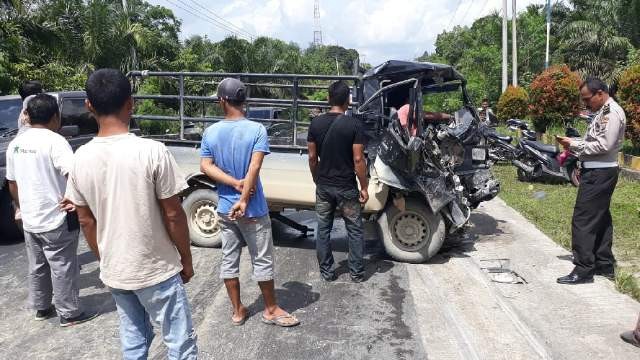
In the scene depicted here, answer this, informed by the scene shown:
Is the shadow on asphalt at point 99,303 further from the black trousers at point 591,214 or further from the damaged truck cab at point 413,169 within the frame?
the black trousers at point 591,214

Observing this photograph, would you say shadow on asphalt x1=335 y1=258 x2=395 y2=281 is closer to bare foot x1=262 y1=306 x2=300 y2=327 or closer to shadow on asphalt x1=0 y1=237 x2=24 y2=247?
bare foot x1=262 y1=306 x2=300 y2=327

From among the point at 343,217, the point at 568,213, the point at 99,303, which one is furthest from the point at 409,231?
the point at 568,213

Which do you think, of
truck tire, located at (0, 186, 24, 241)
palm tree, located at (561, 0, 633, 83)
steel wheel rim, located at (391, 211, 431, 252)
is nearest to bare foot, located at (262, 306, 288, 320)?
steel wheel rim, located at (391, 211, 431, 252)

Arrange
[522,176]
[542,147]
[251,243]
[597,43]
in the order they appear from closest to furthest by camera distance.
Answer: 1. [251,243]
2. [542,147]
3. [522,176]
4. [597,43]

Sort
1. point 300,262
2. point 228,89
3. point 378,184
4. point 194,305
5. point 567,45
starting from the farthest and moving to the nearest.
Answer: point 567,45 < point 300,262 < point 378,184 < point 194,305 < point 228,89

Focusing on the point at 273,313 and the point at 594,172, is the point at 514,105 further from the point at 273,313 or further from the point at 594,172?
the point at 273,313

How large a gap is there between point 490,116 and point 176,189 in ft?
29.4

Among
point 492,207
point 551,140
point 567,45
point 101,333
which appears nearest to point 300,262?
point 101,333

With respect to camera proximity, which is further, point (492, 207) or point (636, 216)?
point (492, 207)

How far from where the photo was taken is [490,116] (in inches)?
408

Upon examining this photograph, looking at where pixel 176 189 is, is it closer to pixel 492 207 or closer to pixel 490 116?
pixel 492 207

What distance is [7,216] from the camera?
6.50m

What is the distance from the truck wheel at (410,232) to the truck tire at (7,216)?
463cm

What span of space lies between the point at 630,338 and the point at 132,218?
3.52 m
